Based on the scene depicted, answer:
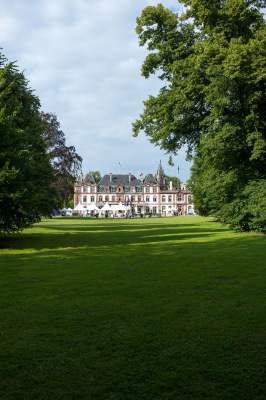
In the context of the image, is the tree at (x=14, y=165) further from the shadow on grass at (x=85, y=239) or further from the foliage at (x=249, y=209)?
the foliage at (x=249, y=209)

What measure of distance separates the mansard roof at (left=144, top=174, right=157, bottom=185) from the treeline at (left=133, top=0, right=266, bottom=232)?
412 ft

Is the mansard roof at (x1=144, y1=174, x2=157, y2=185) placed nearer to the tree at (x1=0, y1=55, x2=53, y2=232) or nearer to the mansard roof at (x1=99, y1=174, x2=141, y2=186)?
the mansard roof at (x1=99, y1=174, x2=141, y2=186)

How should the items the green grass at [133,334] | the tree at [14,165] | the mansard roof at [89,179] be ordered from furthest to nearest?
the mansard roof at [89,179], the tree at [14,165], the green grass at [133,334]

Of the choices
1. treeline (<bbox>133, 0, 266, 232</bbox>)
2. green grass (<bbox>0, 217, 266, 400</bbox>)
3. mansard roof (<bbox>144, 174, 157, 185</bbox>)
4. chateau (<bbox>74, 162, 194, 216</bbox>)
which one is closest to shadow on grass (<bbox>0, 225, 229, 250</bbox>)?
treeline (<bbox>133, 0, 266, 232</bbox>)

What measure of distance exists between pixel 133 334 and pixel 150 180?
515 feet

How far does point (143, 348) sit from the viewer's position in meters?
6.68

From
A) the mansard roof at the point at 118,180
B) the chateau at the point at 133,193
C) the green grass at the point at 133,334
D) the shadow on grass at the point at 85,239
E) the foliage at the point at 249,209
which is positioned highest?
the mansard roof at the point at 118,180

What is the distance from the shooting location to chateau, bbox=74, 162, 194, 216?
160625mm

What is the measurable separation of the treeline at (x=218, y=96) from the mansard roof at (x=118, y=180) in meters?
126

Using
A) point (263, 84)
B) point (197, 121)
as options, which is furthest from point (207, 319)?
point (197, 121)

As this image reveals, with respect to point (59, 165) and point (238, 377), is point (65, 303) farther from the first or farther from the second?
point (59, 165)

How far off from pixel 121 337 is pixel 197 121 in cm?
2864

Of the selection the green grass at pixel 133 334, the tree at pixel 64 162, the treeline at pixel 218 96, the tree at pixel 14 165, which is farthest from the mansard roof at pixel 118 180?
the green grass at pixel 133 334

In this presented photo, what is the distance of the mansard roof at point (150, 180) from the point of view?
163 metres
